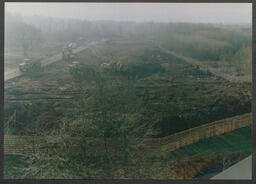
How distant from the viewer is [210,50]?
2.76m

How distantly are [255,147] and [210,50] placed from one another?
114 cm

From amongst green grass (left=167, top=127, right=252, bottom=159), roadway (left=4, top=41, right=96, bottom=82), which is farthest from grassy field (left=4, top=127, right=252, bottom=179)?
roadway (left=4, top=41, right=96, bottom=82)

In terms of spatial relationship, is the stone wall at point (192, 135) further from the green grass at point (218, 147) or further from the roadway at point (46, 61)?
the roadway at point (46, 61)

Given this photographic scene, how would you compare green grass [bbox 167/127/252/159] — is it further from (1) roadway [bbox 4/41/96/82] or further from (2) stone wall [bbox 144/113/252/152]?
(1) roadway [bbox 4/41/96/82]

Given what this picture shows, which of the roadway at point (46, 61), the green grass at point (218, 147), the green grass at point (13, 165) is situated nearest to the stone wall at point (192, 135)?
the green grass at point (218, 147)

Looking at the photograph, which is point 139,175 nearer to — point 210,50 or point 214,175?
point 214,175

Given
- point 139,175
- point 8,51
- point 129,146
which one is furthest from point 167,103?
point 8,51

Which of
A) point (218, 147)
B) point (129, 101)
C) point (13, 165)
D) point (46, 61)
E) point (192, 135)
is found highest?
point (46, 61)

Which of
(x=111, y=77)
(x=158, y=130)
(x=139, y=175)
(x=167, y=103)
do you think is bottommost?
(x=139, y=175)

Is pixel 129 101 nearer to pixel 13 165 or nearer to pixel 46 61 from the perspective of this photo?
pixel 46 61

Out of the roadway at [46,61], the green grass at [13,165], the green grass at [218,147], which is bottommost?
the green grass at [13,165]

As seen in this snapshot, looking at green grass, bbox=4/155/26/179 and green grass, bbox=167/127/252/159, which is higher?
green grass, bbox=167/127/252/159

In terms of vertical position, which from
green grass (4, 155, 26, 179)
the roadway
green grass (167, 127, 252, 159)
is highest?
the roadway

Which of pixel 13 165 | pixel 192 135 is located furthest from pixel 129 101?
pixel 13 165
